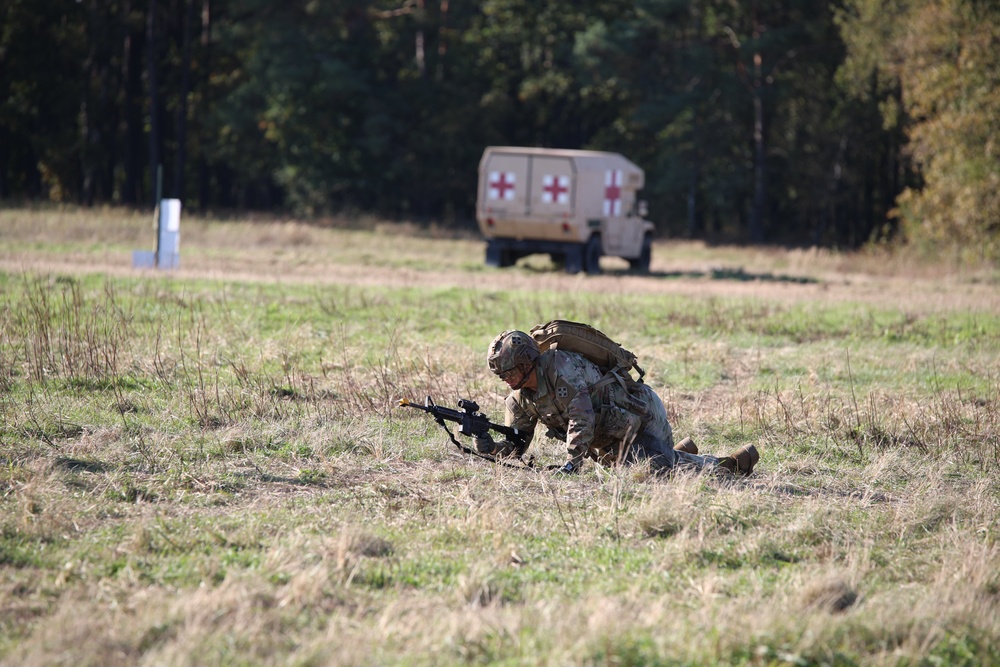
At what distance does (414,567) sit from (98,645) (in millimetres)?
1501

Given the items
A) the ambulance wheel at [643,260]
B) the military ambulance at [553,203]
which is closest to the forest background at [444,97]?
the ambulance wheel at [643,260]

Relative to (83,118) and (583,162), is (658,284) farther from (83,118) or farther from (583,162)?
(83,118)

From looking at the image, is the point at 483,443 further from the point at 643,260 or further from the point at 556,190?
the point at 643,260

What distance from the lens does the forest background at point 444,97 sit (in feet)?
134

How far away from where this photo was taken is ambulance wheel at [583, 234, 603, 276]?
23337mm

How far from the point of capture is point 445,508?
585 cm

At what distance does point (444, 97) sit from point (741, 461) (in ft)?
133

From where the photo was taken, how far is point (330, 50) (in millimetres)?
42250

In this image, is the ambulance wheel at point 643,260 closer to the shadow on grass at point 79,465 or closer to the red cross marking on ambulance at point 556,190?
the red cross marking on ambulance at point 556,190

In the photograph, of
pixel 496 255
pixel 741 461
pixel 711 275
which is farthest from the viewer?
pixel 711 275

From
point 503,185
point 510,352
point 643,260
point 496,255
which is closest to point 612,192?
point 503,185

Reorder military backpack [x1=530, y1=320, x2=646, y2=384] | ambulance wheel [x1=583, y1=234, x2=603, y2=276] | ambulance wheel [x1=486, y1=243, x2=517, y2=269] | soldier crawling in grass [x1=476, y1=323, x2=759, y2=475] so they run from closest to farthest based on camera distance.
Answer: soldier crawling in grass [x1=476, y1=323, x2=759, y2=475] → military backpack [x1=530, y1=320, x2=646, y2=384] → ambulance wheel [x1=583, y1=234, x2=603, y2=276] → ambulance wheel [x1=486, y1=243, x2=517, y2=269]

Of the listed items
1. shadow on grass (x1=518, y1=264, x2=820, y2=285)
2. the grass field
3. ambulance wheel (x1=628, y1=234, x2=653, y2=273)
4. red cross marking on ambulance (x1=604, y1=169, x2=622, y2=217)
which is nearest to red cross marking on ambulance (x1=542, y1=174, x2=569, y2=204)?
red cross marking on ambulance (x1=604, y1=169, x2=622, y2=217)

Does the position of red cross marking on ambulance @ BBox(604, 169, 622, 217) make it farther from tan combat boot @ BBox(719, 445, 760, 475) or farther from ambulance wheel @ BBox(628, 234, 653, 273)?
tan combat boot @ BBox(719, 445, 760, 475)
